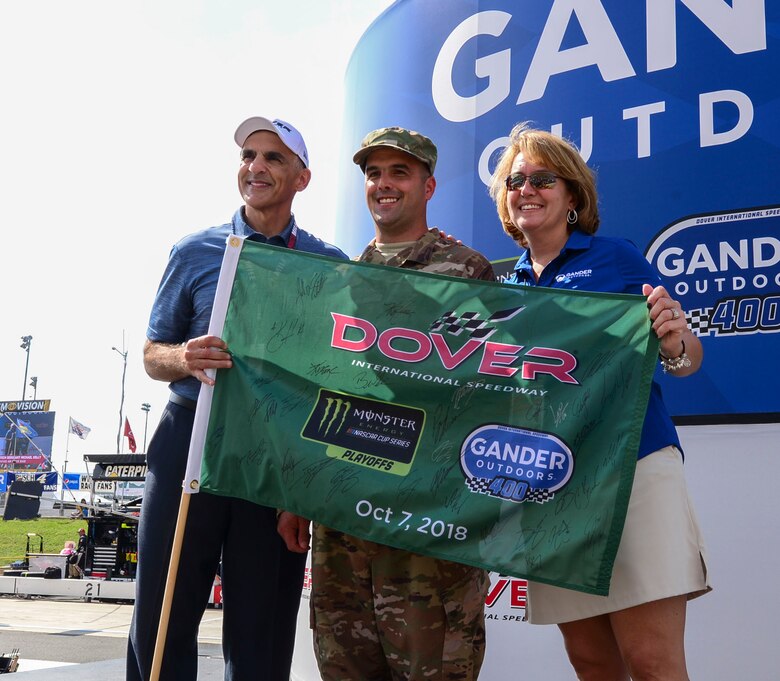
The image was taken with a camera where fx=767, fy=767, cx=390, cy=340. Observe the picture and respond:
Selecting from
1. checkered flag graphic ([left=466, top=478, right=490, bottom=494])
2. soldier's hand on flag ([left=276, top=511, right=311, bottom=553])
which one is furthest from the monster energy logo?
checkered flag graphic ([left=466, top=478, right=490, bottom=494])

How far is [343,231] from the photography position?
5133 millimetres

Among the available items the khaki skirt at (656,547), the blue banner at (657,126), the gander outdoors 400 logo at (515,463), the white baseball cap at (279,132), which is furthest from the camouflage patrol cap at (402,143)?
the blue banner at (657,126)

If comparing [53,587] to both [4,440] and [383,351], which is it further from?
[4,440]

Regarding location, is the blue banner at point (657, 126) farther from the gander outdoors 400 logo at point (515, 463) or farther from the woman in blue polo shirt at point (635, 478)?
the gander outdoors 400 logo at point (515, 463)

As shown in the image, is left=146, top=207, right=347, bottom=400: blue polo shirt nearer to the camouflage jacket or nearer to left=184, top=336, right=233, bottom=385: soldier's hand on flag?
left=184, top=336, right=233, bottom=385: soldier's hand on flag

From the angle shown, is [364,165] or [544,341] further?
[364,165]

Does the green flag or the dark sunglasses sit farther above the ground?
the dark sunglasses

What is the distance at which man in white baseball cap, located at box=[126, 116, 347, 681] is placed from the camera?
2.38m

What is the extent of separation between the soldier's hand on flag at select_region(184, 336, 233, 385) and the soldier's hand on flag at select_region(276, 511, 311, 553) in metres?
0.48

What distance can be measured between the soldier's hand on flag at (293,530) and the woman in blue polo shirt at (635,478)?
0.71m

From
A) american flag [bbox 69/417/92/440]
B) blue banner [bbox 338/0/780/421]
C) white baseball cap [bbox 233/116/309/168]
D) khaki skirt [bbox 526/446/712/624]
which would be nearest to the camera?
khaki skirt [bbox 526/446/712/624]

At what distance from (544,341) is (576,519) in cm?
50

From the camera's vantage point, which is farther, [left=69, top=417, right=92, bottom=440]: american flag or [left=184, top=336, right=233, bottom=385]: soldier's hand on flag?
[left=69, top=417, right=92, bottom=440]: american flag

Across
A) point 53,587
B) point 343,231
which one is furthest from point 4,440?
point 343,231
